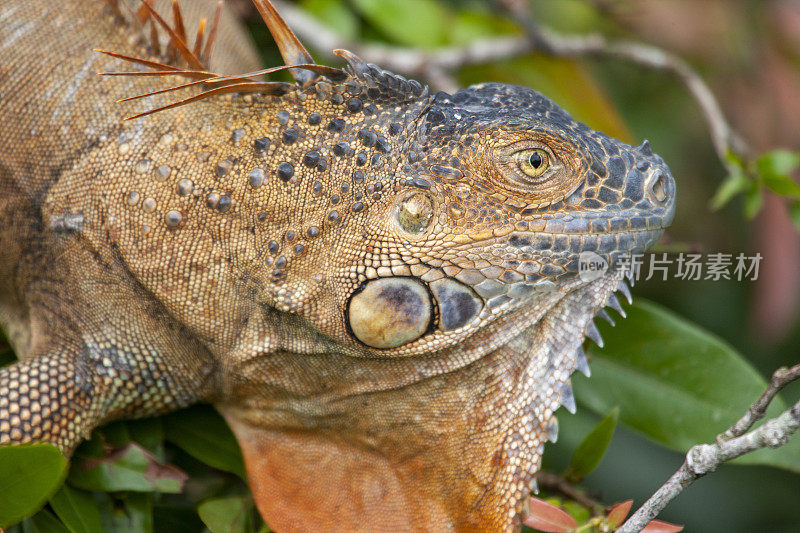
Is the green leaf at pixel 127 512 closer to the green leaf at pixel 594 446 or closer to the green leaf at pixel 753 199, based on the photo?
the green leaf at pixel 594 446

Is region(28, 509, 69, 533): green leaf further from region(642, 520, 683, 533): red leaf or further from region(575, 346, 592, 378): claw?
region(642, 520, 683, 533): red leaf

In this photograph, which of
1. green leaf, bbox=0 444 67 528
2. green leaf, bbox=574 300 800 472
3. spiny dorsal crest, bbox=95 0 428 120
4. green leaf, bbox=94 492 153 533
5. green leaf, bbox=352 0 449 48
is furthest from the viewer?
green leaf, bbox=352 0 449 48

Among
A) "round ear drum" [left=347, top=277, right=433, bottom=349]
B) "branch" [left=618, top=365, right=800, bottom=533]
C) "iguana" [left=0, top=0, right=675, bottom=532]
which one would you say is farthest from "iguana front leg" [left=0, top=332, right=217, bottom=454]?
"branch" [left=618, top=365, right=800, bottom=533]

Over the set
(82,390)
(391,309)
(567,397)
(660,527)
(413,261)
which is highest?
(413,261)

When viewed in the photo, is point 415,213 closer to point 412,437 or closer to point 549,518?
point 412,437

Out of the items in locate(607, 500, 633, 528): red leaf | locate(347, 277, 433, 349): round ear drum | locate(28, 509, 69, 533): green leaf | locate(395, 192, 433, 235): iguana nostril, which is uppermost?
locate(395, 192, 433, 235): iguana nostril

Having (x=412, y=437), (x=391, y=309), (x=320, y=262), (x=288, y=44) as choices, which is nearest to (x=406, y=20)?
(x=288, y=44)
